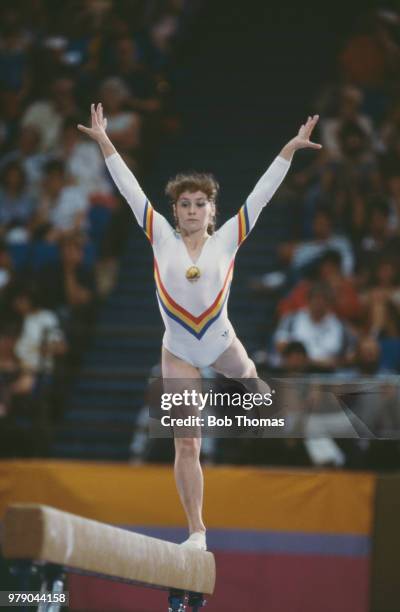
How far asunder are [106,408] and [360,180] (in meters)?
2.94

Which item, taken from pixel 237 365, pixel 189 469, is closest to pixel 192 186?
pixel 237 365

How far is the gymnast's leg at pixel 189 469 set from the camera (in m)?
5.96

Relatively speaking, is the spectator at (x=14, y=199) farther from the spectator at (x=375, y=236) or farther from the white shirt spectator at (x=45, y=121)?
the spectator at (x=375, y=236)

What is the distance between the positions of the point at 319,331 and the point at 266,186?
136 inches

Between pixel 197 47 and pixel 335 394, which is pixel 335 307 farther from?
pixel 197 47

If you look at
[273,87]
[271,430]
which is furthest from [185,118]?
[271,430]

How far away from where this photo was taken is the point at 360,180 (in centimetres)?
1043

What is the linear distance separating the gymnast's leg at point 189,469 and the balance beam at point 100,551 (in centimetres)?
16

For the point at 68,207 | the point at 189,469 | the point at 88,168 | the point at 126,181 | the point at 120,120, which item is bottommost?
the point at 189,469

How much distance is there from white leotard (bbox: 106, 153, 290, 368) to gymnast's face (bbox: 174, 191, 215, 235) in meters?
0.07

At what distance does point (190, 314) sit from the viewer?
5.91 m

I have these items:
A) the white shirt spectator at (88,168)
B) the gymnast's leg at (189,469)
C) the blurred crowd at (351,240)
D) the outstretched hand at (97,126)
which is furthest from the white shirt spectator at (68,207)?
the gymnast's leg at (189,469)

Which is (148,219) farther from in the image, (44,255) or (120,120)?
(120,120)

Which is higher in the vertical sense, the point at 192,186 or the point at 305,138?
the point at 305,138
